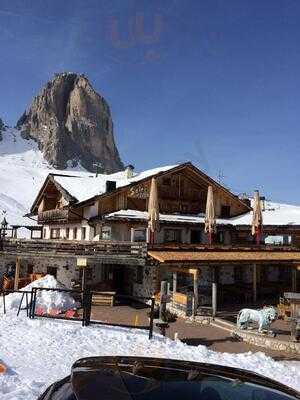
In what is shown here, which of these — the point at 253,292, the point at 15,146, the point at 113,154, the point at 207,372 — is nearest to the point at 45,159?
the point at 15,146

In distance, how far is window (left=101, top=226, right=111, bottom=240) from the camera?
3157 cm

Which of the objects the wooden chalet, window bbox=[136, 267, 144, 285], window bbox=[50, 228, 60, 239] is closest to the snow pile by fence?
the wooden chalet

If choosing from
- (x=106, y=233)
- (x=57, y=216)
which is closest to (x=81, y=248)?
(x=106, y=233)

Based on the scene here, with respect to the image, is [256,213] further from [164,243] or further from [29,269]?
[29,269]

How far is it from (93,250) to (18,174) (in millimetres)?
98965

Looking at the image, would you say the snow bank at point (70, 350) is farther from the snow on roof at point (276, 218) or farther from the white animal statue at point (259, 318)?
the snow on roof at point (276, 218)

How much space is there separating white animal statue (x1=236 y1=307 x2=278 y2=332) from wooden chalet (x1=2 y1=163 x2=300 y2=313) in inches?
154

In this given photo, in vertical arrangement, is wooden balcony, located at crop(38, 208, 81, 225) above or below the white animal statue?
above

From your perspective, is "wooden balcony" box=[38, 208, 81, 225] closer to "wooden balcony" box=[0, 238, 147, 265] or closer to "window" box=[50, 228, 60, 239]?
"window" box=[50, 228, 60, 239]

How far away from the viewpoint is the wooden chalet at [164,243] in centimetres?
2772

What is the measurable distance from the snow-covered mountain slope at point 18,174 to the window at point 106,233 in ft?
91.8

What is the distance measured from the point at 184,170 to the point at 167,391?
32968 mm

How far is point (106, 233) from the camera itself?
104 ft

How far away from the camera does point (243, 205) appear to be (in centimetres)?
3847
